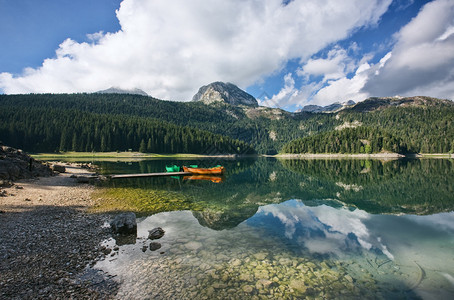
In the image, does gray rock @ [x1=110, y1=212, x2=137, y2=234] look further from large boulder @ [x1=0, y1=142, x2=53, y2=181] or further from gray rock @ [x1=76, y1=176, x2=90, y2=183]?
gray rock @ [x1=76, y1=176, x2=90, y2=183]

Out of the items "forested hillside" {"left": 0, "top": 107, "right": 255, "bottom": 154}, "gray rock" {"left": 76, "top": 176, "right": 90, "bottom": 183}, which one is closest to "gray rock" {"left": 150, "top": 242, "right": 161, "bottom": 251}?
"gray rock" {"left": 76, "top": 176, "right": 90, "bottom": 183}

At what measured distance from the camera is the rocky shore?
8203mm

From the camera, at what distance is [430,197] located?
91.5 feet

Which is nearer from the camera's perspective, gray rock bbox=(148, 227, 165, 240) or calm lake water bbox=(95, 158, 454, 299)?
calm lake water bbox=(95, 158, 454, 299)

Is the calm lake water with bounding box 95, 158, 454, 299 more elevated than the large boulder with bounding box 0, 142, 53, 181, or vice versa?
the large boulder with bounding box 0, 142, 53, 181

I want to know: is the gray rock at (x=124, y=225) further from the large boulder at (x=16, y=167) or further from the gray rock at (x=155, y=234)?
the large boulder at (x=16, y=167)

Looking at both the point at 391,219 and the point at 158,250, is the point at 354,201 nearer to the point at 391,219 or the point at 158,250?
the point at 391,219

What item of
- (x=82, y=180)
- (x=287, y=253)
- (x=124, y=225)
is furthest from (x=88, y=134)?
(x=287, y=253)

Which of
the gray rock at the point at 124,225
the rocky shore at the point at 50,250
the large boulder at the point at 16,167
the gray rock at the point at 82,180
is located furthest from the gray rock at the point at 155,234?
the gray rock at the point at 82,180

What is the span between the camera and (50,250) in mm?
11227

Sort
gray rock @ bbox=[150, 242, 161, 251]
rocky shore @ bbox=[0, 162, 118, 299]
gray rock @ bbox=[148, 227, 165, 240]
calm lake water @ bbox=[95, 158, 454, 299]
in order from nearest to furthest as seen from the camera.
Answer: rocky shore @ bbox=[0, 162, 118, 299], calm lake water @ bbox=[95, 158, 454, 299], gray rock @ bbox=[150, 242, 161, 251], gray rock @ bbox=[148, 227, 165, 240]

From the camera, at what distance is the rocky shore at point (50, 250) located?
8.20 meters

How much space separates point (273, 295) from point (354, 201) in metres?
23.5

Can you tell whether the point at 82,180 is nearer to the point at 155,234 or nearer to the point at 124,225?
the point at 124,225
